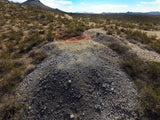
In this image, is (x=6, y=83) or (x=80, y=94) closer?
(x=80, y=94)

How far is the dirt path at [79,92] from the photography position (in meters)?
3.43

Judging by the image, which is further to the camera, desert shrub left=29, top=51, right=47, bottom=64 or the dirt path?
desert shrub left=29, top=51, right=47, bottom=64

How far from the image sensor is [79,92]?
3.85 meters

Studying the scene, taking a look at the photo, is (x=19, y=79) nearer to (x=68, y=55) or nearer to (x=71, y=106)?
(x=68, y=55)

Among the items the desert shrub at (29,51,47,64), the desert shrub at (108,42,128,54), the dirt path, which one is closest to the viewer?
the dirt path

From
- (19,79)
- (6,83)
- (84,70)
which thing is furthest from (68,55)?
(6,83)

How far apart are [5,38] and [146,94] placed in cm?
1435

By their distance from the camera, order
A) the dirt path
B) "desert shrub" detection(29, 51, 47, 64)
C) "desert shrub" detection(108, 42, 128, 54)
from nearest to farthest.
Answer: the dirt path < "desert shrub" detection(29, 51, 47, 64) < "desert shrub" detection(108, 42, 128, 54)

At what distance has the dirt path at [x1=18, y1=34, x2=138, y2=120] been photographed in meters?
3.43

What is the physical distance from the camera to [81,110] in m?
3.42

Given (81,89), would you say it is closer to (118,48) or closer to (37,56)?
(37,56)

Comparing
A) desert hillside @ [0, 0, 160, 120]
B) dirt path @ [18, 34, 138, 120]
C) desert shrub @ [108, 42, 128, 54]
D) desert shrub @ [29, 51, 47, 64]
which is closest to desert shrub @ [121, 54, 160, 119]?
desert hillside @ [0, 0, 160, 120]

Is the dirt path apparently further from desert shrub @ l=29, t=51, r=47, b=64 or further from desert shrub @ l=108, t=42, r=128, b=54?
desert shrub @ l=108, t=42, r=128, b=54

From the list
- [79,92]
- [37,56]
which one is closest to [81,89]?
[79,92]
